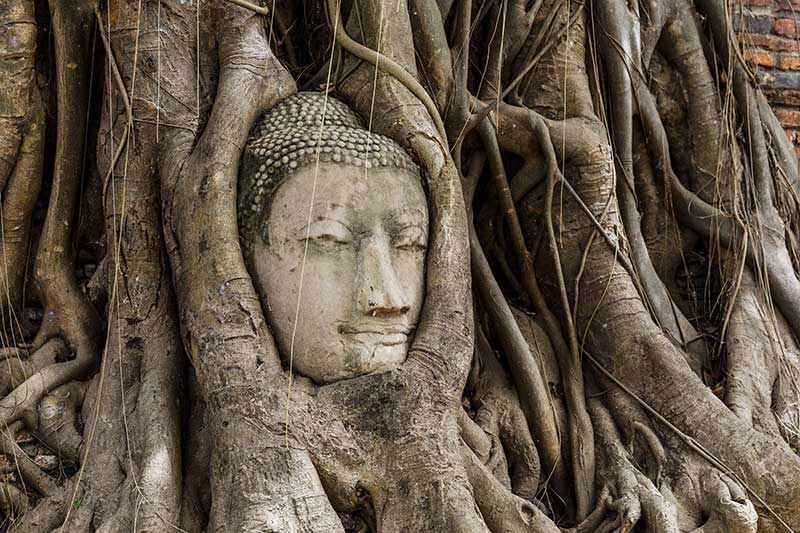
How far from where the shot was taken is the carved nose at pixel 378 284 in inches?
107

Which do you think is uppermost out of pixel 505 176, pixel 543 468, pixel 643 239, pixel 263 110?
pixel 263 110

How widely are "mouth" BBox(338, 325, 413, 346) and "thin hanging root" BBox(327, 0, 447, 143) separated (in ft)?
2.10

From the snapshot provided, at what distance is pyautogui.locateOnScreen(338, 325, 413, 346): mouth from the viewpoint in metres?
2.75

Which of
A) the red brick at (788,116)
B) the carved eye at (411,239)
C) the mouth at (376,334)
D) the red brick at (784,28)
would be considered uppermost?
the red brick at (784,28)

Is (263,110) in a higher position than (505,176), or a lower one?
higher

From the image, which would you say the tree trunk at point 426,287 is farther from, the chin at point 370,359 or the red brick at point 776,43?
the red brick at point 776,43

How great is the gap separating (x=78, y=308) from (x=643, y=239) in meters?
1.99

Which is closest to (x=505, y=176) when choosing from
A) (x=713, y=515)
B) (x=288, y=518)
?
(x=713, y=515)

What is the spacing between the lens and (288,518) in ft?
8.08

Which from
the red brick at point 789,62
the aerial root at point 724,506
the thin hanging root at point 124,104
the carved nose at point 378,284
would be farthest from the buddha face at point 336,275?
the red brick at point 789,62

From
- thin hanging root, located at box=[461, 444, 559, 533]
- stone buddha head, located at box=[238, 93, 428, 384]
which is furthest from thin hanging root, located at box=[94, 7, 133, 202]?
thin hanging root, located at box=[461, 444, 559, 533]

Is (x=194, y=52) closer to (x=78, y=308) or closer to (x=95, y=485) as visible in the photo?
(x=78, y=308)

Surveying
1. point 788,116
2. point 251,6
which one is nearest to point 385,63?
point 251,6

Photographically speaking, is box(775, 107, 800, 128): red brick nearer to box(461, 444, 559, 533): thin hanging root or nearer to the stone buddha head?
the stone buddha head
